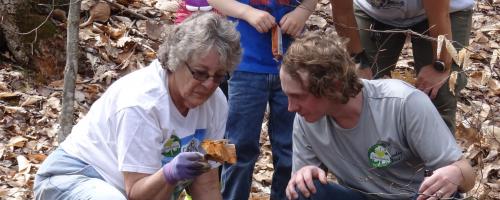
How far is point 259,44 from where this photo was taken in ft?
11.3

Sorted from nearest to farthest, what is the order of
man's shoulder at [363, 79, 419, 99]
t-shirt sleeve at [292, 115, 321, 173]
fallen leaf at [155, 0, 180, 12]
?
1. man's shoulder at [363, 79, 419, 99]
2. t-shirt sleeve at [292, 115, 321, 173]
3. fallen leaf at [155, 0, 180, 12]

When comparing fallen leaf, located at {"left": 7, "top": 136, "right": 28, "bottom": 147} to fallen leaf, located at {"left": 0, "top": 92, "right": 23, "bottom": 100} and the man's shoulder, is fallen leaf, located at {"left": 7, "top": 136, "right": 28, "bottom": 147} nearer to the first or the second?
fallen leaf, located at {"left": 0, "top": 92, "right": 23, "bottom": 100}

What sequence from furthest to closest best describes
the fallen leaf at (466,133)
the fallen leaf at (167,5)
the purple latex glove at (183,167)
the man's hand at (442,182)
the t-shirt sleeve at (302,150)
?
the fallen leaf at (167,5) < the fallen leaf at (466,133) < the t-shirt sleeve at (302,150) < the man's hand at (442,182) < the purple latex glove at (183,167)

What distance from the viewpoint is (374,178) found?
3.06 meters

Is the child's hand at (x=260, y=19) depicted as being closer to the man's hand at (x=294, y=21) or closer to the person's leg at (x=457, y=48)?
the man's hand at (x=294, y=21)

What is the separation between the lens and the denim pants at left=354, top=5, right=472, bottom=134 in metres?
3.52

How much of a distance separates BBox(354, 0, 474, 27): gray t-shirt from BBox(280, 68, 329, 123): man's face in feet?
2.64

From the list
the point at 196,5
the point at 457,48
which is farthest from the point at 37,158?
the point at 457,48

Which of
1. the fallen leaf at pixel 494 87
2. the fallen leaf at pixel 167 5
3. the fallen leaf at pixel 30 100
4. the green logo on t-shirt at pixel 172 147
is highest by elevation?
the green logo on t-shirt at pixel 172 147

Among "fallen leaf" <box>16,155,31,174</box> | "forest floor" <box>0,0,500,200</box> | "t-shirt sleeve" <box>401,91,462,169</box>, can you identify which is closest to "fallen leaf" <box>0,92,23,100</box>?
"forest floor" <box>0,0,500,200</box>

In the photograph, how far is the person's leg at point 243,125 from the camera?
135 inches

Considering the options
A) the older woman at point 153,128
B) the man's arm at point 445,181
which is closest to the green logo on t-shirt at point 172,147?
the older woman at point 153,128

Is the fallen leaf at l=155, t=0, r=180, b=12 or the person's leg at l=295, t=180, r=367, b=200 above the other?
the fallen leaf at l=155, t=0, r=180, b=12

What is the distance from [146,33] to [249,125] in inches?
91.6
